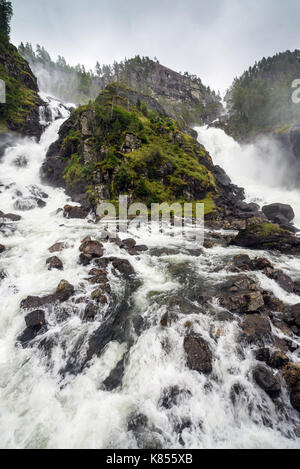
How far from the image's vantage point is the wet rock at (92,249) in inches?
509

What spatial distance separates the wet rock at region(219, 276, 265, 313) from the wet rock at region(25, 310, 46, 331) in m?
7.44

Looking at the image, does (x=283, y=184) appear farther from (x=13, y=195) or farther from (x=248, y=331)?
(x=13, y=195)

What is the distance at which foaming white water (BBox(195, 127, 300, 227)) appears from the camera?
35.7 meters

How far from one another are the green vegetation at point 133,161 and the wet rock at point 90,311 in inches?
772

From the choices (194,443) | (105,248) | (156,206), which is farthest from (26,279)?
(156,206)

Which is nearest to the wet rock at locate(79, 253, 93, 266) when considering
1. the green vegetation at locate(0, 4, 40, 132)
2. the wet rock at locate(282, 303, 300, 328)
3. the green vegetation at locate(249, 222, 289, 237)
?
the wet rock at locate(282, 303, 300, 328)

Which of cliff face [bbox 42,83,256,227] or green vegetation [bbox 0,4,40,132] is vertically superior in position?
green vegetation [bbox 0,4,40,132]

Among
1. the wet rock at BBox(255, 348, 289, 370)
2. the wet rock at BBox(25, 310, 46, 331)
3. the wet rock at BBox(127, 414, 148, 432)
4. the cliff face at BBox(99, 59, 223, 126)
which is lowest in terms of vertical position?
the wet rock at BBox(127, 414, 148, 432)

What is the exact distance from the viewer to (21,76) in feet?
174

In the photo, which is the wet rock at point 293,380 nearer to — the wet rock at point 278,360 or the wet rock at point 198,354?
the wet rock at point 278,360

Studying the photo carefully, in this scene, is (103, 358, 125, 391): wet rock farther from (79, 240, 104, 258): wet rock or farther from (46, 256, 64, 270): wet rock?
(79, 240, 104, 258): wet rock

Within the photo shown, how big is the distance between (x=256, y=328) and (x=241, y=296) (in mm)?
1635

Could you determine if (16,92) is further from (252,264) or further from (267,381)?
(267,381)

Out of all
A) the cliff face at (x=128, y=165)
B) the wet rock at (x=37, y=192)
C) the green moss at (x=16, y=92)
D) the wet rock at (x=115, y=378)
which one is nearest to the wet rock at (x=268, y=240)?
the cliff face at (x=128, y=165)
